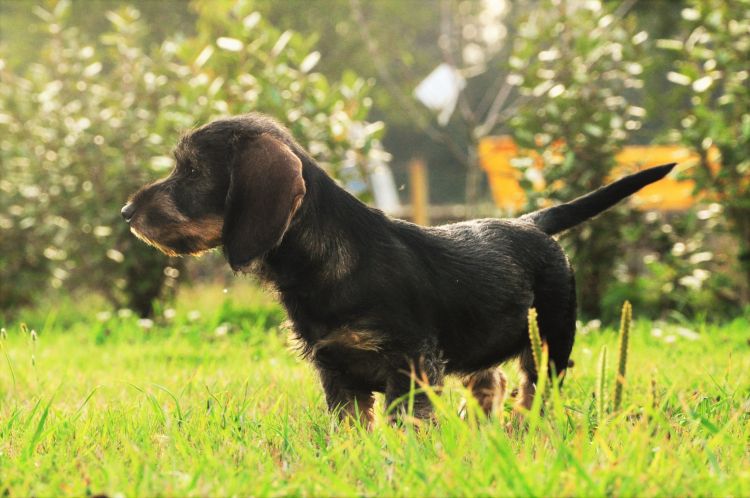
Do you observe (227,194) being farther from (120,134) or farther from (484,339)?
(120,134)

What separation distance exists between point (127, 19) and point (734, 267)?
655 cm

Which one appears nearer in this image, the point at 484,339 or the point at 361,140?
the point at 484,339

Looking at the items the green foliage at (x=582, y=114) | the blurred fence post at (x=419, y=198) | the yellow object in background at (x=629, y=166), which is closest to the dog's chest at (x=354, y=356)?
the yellow object in background at (x=629, y=166)

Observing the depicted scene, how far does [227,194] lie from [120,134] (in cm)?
505

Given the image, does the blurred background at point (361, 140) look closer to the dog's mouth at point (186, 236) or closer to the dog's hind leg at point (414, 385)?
the dog's mouth at point (186, 236)

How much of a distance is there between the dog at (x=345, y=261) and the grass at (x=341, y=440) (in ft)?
0.85

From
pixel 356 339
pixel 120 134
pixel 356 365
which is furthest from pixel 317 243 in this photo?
pixel 120 134

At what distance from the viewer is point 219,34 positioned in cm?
912

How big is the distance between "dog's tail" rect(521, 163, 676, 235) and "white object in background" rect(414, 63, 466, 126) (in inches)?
205

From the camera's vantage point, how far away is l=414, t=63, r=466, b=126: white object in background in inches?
372

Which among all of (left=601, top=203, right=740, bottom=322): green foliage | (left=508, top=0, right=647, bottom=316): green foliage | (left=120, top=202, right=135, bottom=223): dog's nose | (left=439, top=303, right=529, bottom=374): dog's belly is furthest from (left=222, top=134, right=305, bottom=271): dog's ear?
(left=601, top=203, right=740, bottom=322): green foliage

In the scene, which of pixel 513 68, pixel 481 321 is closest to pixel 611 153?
pixel 513 68

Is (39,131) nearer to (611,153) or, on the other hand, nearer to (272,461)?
(611,153)

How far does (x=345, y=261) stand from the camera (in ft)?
10.5
